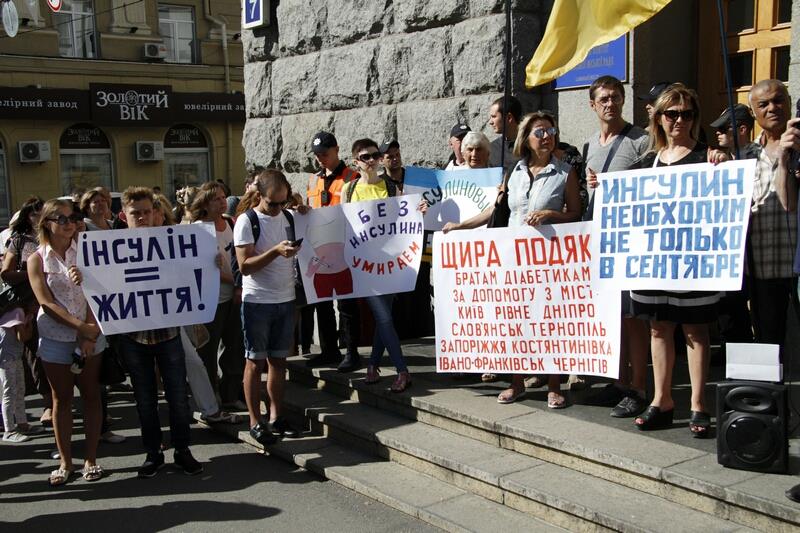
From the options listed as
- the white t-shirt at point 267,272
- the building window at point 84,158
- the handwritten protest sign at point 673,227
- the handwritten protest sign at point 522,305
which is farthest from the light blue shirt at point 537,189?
the building window at point 84,158

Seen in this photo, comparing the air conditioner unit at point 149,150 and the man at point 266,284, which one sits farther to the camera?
the air conditioner unit at point 149,150

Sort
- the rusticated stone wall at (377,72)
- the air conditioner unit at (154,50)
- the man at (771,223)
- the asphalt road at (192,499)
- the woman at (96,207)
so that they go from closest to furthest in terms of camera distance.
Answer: the man at (771,223), the asphalt road at (192,499), the woman at (96,207), the rusticated stone wall at (377,72), the air conditioner unit at (154,50)

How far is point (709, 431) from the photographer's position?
4879 millimetres

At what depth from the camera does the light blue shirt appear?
561 centimetres

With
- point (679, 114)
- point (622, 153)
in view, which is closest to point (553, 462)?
point (622, 153)

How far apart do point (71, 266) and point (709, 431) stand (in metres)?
4.13

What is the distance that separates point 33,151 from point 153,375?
22115 mm

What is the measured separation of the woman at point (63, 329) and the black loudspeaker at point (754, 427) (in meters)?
3.89

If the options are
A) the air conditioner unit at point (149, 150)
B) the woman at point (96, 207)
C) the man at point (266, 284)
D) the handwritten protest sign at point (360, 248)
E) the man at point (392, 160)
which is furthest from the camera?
the air conditioner unit at point (149, 150)

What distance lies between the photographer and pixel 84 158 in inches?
1080

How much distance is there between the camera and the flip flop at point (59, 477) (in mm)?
5777

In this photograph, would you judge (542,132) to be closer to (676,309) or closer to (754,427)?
(676,309)

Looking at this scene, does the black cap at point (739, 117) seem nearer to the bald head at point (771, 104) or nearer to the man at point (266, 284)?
the bald head at point (771, 104)

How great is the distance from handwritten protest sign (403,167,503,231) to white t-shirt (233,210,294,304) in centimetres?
137
